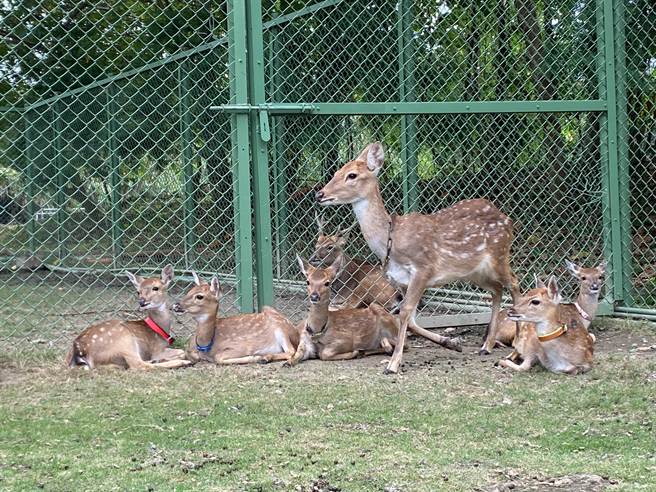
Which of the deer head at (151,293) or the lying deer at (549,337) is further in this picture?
the deer head at (151,293)

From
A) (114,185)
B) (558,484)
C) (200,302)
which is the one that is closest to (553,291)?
(200,302)

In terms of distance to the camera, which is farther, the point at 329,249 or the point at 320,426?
the point at 329,249

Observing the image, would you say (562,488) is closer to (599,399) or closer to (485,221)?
(599,399)

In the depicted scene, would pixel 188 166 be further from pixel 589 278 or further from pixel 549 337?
pixel 549 337

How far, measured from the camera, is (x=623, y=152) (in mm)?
8117

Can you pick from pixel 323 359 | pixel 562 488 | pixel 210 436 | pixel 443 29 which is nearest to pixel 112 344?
pixel 323 359

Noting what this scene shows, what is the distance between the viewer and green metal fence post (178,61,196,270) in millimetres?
9539

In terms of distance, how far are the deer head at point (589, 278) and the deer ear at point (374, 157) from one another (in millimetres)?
1942

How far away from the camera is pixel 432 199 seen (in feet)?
29.7

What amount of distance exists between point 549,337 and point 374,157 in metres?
1.97

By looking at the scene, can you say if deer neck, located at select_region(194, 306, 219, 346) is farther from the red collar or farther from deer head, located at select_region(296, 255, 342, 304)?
deer head, located at select_region(296, 255, 342, 304)

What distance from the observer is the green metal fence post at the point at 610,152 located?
801 centimetres

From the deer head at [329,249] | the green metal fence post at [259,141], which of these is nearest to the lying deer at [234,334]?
the green metal fence post at [259,141]

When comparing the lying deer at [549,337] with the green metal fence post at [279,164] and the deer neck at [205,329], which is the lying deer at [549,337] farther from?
the green metal fence post at [279,164]
